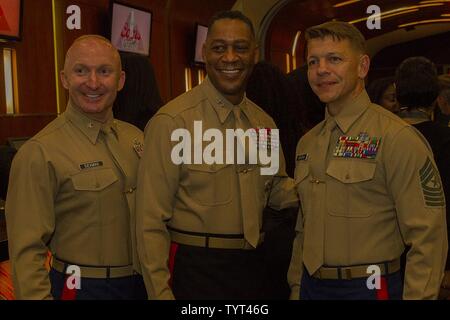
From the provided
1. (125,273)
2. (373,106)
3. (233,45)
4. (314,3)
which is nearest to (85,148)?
(125,273)

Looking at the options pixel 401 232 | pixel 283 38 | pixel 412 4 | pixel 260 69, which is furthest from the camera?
pixel 283 38

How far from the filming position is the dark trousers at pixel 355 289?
1325mm

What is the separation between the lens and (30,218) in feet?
4.21

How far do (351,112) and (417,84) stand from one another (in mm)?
629

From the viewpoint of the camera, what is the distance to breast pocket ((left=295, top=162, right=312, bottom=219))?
1.42 m

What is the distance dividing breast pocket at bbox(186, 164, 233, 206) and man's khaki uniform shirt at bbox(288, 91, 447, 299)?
0.21 m

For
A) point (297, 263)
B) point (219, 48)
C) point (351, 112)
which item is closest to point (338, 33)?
point (351, 112)

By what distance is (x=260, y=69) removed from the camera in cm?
184

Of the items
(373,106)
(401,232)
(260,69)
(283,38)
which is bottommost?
(401,232)

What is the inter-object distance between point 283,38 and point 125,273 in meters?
7.83

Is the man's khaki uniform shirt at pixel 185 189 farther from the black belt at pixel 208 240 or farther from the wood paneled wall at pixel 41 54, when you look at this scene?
the wood paneled wall at pixel 41 54

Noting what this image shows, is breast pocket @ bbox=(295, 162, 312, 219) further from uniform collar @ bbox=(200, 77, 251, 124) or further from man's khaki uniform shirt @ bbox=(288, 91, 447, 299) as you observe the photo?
uniform collar @ bbox=(200, 77, 251, 124)

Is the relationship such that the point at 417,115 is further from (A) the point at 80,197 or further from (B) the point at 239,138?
(A) the point at 80,197
